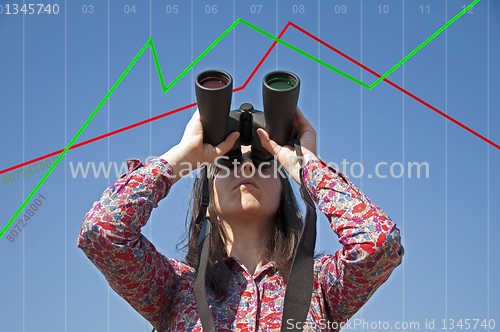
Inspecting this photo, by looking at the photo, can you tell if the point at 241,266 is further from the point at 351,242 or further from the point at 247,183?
the point at 351,242

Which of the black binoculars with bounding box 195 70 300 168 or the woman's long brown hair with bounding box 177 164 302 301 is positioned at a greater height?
the black binoculars with bounding box 195 70 300 168

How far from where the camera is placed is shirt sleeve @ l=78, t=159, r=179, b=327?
5.05 ft

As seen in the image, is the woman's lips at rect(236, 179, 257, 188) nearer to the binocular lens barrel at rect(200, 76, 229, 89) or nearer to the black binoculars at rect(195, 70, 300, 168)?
the black binoculars at rect(195, 70, 300, 168)

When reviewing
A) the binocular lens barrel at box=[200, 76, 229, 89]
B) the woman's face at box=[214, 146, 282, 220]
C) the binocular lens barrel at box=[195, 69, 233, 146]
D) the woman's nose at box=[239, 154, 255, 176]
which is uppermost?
the binocular lens barrel at box=[200, 76, 229, 89]

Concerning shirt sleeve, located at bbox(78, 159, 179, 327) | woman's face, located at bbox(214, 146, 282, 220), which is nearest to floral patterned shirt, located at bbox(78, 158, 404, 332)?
shirt sleeve, located at bbox(78, 159, 179, 327)

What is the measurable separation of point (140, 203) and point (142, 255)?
17 cm

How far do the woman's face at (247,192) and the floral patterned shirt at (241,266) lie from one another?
23 centimetres

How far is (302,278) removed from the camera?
1603 mm

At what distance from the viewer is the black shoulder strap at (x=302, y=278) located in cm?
154

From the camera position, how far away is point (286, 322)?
5.02 ft

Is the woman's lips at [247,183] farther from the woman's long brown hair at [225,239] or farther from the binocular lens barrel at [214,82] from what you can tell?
the binocular lens barrel at [214,82]

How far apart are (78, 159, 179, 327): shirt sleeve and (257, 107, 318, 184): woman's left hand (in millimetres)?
430

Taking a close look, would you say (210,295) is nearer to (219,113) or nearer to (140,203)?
(140,203)

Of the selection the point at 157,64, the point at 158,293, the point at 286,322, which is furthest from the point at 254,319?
the point at 157,64
